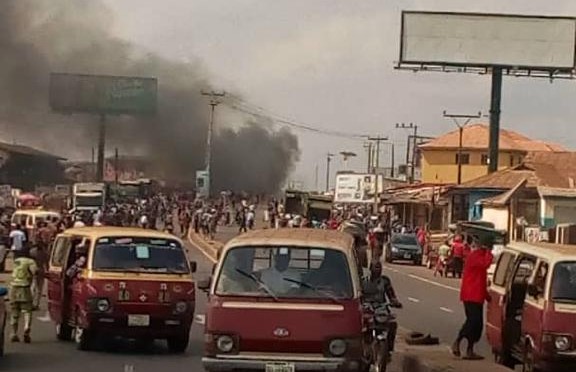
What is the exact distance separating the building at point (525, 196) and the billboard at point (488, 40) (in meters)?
5.04

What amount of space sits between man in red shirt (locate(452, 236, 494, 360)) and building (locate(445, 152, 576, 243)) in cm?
2982

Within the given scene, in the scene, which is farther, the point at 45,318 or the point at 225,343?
the point at 45,318

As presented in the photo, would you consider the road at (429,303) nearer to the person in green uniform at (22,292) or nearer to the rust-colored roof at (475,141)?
the person in green uniform at (22,292)

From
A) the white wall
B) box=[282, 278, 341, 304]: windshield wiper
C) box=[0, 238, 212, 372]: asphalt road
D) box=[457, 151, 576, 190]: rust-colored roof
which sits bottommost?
box=[0, 238, 212, 372]: asphalt road

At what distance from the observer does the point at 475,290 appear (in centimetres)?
1567

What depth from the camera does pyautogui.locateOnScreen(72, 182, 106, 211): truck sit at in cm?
7319

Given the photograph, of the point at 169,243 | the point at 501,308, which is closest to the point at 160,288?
the point at 169,243

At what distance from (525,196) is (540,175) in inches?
156

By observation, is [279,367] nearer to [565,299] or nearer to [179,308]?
[565,299]

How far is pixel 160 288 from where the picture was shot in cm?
1739

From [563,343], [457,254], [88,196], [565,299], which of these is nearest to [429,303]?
[457,254]

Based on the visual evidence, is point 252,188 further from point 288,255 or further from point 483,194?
point 288,255

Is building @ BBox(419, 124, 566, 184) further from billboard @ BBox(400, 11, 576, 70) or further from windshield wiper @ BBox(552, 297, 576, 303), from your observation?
windshield wiper @ BBox(552, 297, 576, 303)

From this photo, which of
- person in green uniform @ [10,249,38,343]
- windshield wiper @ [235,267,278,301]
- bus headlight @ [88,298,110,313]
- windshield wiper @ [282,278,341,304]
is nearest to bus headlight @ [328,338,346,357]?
windshield wiper @ [282,278,341,304]
